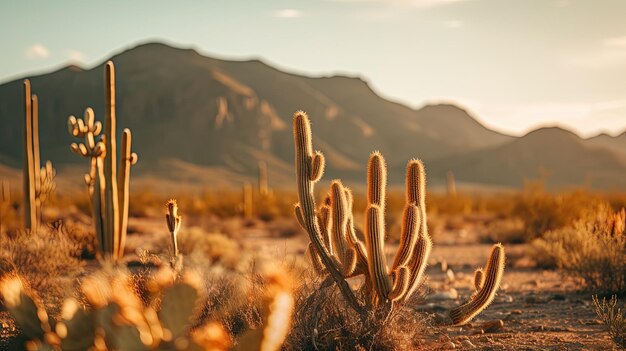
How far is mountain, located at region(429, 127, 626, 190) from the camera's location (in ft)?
A: 331

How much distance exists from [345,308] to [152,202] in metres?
27.7

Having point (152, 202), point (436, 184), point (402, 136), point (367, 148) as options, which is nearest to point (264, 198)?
point (152, 202)

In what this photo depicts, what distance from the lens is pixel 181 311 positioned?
3527 mm

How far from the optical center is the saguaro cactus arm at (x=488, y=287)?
6.59 metres

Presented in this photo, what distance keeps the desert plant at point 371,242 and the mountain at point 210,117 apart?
83.8m

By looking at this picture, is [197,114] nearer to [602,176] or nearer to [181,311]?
[602,176]

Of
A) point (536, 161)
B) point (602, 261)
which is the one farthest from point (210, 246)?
point (536, 161)

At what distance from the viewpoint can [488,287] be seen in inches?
261

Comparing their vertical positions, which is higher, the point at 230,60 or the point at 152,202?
the point at 230,60

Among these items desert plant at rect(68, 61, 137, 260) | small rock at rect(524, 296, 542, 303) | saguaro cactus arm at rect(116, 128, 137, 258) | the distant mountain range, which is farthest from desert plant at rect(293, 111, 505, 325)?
the distant mountain range

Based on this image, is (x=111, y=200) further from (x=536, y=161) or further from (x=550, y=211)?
(x=536, y=161)

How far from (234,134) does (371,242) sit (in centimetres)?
9914

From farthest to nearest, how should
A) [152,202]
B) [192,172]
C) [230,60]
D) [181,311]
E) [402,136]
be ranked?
[230,60] → [402,136] → [192,172] → [152,202] → [181,311]

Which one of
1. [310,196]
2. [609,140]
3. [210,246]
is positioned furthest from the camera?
[609,140]
